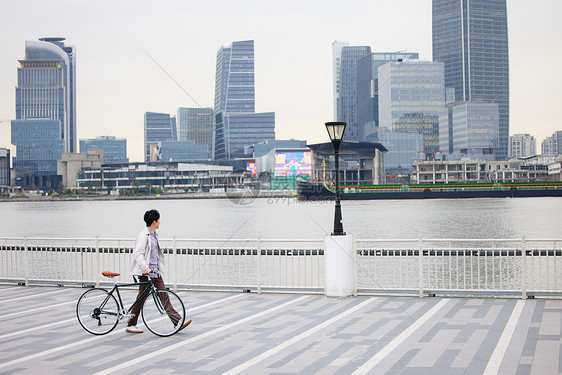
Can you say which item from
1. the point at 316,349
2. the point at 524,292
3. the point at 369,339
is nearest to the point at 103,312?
the point at 316,349

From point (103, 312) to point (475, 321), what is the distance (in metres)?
7.28

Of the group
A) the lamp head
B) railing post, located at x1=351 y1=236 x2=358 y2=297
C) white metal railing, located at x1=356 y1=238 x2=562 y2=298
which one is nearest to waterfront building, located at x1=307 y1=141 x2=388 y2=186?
white metal railing, located at x1=356 y1=238 x2=562 y2=298

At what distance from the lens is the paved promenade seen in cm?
911

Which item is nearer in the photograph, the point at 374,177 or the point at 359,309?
the point at 359,309

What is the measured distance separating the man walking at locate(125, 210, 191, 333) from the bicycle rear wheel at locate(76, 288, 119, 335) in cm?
36

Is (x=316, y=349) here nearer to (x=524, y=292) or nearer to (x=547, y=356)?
(x=547, y=356)

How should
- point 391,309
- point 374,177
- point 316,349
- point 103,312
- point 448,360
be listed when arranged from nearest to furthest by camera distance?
point 448,360 < point 316,349 < point 103,312 < point 391,309 < point 374,177

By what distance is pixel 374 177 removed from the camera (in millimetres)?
193750

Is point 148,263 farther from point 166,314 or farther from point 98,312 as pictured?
point 98,312

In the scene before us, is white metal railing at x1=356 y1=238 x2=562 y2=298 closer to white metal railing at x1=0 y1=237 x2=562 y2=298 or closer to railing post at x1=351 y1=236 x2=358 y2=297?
white metal railing at x1=0 y1=237 x2=562 y2=298

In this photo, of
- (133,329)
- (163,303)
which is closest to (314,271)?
(133,329)

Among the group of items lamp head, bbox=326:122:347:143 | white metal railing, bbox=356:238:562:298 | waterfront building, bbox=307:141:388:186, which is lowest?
white metal railing, bbox=356:238:562:298

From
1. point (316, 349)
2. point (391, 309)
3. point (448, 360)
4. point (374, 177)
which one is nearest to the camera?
point (448, 360)

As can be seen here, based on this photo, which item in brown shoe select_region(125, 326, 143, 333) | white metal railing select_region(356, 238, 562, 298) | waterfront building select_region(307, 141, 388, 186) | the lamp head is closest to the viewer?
brown shoe select_region(125, 326, 143, 333)
